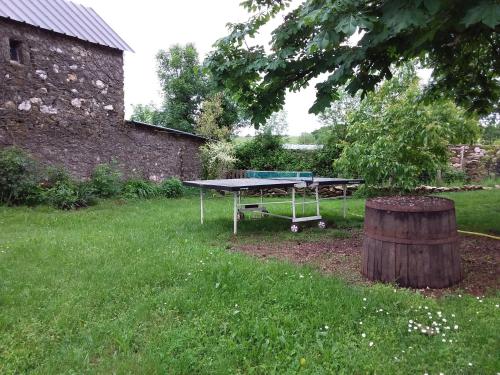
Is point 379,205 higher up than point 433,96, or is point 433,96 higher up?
point 433,96

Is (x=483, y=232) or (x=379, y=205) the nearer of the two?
(x=379, y=205)

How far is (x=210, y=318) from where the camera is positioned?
317cm

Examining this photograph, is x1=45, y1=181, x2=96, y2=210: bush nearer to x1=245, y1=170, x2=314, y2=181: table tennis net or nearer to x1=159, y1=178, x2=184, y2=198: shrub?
x1=159, y1=178, x2=184, y2=198: shrub

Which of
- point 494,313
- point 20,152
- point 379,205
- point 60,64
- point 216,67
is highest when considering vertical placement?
point 60,64

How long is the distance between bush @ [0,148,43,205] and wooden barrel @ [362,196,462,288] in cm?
834

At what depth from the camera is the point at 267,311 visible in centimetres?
331

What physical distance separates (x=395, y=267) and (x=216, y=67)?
2965 mm

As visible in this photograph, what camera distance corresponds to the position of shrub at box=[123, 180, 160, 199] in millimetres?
11547

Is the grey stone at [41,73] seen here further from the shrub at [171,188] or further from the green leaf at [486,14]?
the green leaf at [486,14]

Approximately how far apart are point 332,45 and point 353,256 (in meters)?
2.84

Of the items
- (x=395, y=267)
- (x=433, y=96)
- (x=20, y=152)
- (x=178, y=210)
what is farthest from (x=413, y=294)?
(x=20, y=152)

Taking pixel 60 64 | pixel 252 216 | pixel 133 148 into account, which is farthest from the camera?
pixel 133 148

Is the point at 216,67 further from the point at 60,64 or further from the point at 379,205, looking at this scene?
the point at 60,64

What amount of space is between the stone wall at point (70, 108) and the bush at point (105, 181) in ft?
1.94
